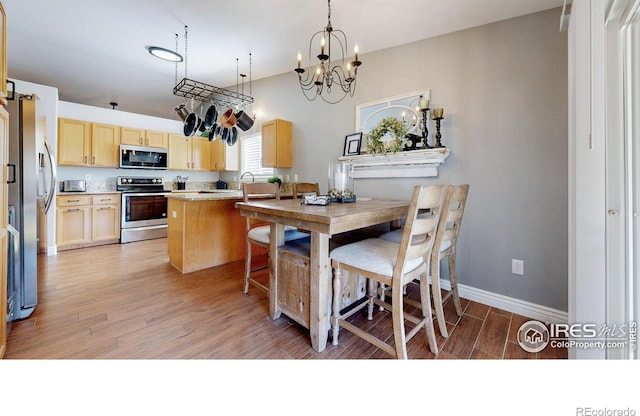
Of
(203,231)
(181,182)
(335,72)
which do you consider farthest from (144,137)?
(335,72)

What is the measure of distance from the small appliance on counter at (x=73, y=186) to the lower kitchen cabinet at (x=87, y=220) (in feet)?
1.10

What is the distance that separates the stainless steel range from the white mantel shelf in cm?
321

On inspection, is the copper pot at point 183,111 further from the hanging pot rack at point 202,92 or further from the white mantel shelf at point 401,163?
the white mantel shelf at point 401,163

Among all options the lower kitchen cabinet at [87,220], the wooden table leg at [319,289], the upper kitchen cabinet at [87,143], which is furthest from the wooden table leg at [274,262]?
the upper kitchen cabinet at [87,143]

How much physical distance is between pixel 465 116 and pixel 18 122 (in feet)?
11.2

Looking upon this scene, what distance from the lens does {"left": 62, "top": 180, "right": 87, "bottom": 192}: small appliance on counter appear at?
3.87 metres

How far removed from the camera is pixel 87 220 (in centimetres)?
378

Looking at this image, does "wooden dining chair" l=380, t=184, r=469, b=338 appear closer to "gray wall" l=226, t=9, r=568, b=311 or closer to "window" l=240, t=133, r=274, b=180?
"gray wall" l=226, t=9, r=568, b=311

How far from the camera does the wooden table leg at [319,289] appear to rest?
1404 millimetres

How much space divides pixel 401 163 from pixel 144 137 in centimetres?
457

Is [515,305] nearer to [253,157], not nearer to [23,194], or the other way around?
[23,194]

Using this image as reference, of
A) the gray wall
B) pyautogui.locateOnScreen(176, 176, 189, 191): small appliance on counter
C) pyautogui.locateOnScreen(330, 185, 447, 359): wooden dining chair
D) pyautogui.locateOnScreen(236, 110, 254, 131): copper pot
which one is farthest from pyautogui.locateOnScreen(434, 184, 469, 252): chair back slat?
pyautogui.locateOnScreen(176, 176, 189, 191): small appliance on counter
